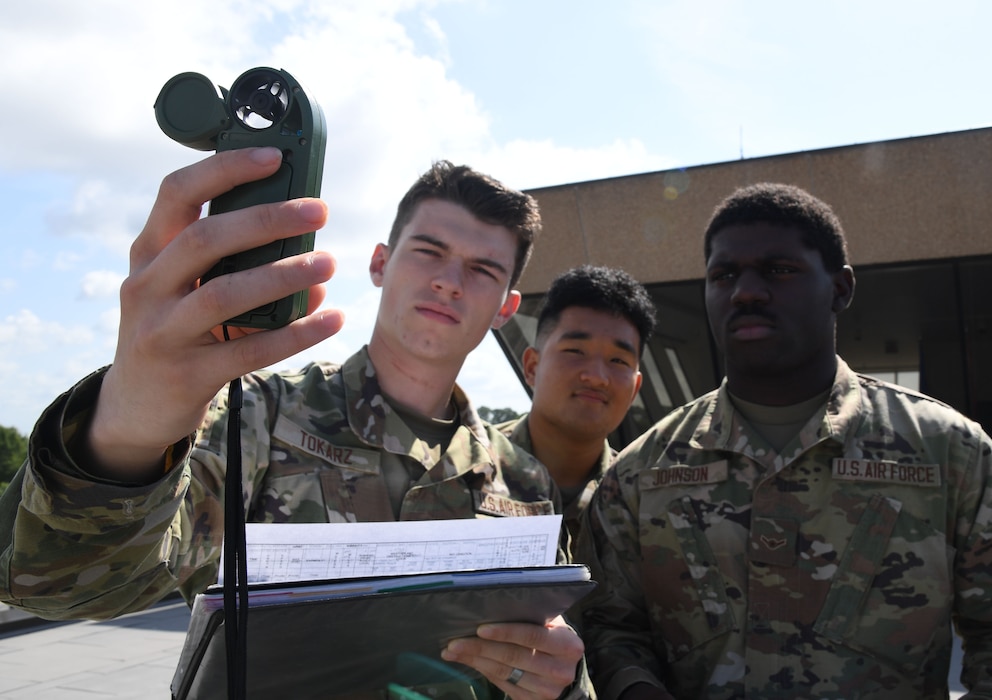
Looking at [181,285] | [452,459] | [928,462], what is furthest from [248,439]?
[928,462]

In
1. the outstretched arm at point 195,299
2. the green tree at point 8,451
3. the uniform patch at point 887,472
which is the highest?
the green tree at point 8,451

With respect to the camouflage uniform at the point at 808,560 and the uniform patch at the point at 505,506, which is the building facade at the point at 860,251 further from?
the uniform patch at the point at 505,506

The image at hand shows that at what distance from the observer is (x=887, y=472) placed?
7.50ft

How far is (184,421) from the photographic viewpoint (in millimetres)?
1020

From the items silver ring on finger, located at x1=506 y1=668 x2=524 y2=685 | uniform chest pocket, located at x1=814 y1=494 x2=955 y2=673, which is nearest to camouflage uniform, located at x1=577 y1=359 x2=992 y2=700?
uniform chest pocket, located at x1=814 y1=494 x2=955 y2=673

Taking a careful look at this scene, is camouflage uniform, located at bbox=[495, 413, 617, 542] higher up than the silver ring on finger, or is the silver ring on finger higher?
camouflage uniform, located at bbox=[495, 413, 617, 542]

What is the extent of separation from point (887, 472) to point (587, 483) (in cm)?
108

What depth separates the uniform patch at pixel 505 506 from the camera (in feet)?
6.66

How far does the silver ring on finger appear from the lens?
1507 millimetres

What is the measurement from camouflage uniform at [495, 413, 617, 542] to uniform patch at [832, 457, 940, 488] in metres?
0.86

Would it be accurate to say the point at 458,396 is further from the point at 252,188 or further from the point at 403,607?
the point at 252,188

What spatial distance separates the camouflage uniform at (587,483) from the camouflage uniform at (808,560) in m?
0.24

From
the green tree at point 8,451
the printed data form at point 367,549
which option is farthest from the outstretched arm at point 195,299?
the green tree at point 8,451

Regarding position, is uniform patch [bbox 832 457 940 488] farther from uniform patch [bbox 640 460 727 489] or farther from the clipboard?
the clipboard
